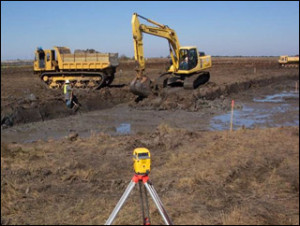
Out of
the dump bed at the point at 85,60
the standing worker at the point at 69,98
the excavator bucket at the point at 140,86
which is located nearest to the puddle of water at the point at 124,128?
the standing worker at the point at 69,98

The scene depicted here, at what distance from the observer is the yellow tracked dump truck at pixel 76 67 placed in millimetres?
20734

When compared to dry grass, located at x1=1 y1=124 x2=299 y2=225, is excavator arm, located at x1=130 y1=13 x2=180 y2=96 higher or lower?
higher

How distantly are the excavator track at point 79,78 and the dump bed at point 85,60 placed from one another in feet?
1.39

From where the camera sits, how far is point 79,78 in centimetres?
2114

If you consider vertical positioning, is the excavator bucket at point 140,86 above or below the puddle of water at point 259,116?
above

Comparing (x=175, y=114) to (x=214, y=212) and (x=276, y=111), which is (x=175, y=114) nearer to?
(x=276, y=111)

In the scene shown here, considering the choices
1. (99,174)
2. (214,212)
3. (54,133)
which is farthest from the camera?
(54,133)

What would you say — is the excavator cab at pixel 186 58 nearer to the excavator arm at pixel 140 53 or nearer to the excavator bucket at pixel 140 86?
the excavator arm at pixel 140 53

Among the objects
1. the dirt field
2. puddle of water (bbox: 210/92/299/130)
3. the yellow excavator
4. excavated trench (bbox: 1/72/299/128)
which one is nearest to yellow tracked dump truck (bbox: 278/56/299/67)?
excavated trench (bbox: 1/72/299/128)

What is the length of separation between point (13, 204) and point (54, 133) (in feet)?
22.6

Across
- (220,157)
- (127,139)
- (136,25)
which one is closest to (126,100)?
(136,25)

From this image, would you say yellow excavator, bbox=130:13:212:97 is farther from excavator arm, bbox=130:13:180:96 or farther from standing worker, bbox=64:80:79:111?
standing worker, bbox=64:80:79:111

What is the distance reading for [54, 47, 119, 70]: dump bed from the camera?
20.6m

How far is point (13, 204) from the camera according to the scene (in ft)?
16.9
